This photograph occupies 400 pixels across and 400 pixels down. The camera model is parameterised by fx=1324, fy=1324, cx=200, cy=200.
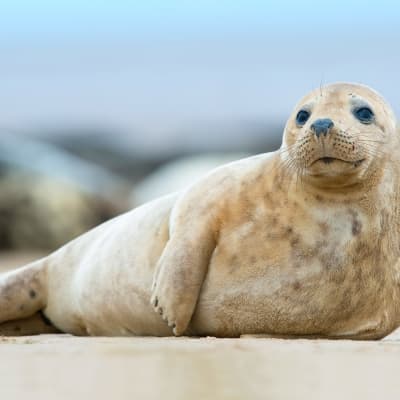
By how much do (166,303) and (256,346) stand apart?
927 millimetres

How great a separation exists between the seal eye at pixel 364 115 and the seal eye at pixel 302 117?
222 millimetres

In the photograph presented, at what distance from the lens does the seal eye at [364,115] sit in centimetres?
601

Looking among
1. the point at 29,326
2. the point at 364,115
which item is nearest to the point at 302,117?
the point at 364,115

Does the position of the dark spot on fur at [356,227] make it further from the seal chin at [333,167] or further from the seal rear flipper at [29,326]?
the seal rear flipper at [29,326]

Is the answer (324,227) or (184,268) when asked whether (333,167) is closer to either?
(324,227)

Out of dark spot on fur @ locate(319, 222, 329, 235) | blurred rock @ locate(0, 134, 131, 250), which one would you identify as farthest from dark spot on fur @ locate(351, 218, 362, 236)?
blurred rock @ locate(0, 134, 131, 250)

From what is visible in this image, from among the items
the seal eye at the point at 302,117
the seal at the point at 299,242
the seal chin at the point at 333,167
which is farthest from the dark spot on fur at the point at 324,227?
the seal eye at the point at 302,117

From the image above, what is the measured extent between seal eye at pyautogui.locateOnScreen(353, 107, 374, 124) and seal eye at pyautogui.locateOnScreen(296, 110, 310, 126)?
22 cm

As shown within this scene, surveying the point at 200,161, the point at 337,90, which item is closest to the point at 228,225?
the point at 337,90

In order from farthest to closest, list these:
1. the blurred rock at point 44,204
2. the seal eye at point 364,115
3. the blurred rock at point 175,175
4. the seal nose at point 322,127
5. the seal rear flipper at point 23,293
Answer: the blurred rock at point 175,175 → the blurred rock at point 44,204 → the seal rear flipper at point 23,293 → the seal eye at point 364,115 → the seal nose at point 322,127

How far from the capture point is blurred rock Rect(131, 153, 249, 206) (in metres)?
19.7

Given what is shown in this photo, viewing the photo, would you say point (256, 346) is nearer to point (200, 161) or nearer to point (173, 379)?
point (173, 379)

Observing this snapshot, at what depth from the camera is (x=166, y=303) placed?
240 inches

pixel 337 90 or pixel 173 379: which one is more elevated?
pixel 337 90
